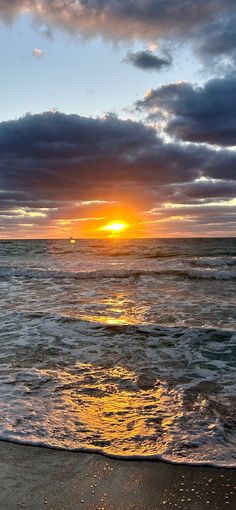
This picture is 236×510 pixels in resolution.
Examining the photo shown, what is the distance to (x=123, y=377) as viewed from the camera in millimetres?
5949

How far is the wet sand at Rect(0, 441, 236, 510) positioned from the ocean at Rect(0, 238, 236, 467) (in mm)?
180

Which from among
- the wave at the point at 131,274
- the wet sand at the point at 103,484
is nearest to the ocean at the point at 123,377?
the wet sand at the point at 103,484

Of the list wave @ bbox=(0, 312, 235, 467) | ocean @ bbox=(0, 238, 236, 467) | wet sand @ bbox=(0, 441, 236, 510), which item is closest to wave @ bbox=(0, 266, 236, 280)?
ocean @ bbox=(0, 238, 236, 467)

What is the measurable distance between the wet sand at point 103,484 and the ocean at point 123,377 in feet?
0.59

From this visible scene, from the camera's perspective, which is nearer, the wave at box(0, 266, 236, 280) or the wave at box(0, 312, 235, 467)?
the wave at box(0, 312, 235, 467)

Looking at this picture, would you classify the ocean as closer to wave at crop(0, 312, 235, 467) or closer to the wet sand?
wave at crop(0, 312, 235, 467)

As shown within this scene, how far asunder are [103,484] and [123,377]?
275 centimetres

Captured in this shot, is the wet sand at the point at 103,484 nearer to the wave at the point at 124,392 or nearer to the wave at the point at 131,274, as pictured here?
the wave at the point at 124,392

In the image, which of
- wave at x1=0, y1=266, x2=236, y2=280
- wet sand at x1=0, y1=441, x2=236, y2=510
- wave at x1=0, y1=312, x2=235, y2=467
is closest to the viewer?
wet sand at x1=0, y1=441, x2=236, y2=510

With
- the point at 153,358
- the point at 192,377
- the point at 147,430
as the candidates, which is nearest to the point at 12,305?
the point at 153,358

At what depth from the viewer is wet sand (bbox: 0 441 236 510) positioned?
115 inches

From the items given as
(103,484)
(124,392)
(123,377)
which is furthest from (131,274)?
(103,484)

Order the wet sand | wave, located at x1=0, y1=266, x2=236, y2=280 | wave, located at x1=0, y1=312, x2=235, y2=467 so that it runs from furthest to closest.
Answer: wave, located at x1=0, y1=266, x2=236, y2=280 < wave, located at x1=0, y1=312, x2=235, y2=467 < the wet sand

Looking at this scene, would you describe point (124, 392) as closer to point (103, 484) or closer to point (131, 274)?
point (103, 484)
